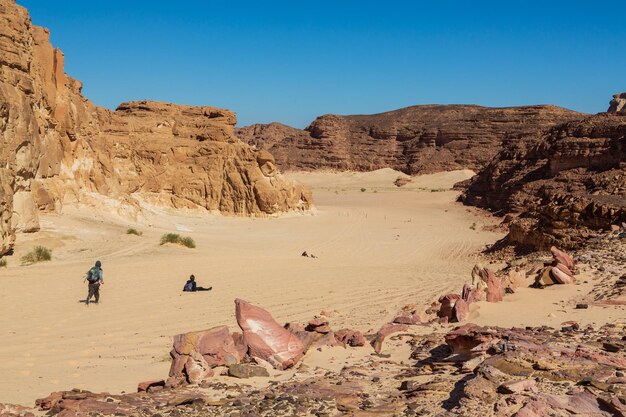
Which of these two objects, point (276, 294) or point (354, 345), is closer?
point (354, 345)

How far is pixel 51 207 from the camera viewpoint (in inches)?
784

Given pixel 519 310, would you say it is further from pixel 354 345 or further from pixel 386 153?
pixel 386 153

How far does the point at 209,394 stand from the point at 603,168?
1131 inches

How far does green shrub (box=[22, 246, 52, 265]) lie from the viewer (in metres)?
14.9

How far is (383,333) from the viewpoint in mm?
7043

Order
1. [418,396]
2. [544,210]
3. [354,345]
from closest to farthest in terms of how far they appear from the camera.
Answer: [418,396], [354,345], [544,210]

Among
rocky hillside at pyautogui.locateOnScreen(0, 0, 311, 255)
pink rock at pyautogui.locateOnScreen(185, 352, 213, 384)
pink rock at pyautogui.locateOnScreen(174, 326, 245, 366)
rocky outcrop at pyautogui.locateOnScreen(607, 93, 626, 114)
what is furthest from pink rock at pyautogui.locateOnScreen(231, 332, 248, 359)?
rocky outcrop at pyautogui.locateOnScreen(607, 93, 626, 114)

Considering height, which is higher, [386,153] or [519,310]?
[386,153]

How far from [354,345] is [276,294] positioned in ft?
17.4

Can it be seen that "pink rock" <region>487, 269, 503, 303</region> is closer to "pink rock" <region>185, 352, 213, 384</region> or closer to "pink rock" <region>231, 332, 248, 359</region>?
"pink rock" <region>231, 332, 248, 359</region>

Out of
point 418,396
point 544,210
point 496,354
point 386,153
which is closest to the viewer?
point 418,396

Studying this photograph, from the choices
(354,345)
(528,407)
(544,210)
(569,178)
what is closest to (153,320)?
(354,345)

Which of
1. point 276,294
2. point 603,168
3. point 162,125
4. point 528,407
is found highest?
point 162,125

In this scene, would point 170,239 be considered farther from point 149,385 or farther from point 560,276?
point 149,385
